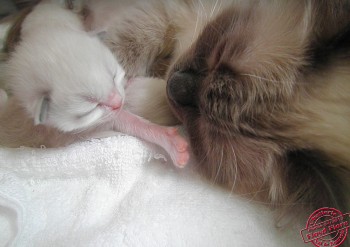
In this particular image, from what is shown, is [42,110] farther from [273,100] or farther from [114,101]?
[273,100]

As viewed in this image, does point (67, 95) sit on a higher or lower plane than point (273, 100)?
lower

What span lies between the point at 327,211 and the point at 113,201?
0.63 metres

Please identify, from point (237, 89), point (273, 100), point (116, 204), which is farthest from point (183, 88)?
point (116, 204)

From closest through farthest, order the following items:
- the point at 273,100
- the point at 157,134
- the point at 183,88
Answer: the point at 273,100, the point at 183,88, the point at 157,134

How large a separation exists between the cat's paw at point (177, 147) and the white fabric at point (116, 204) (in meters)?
0.08

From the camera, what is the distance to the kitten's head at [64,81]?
1148mm

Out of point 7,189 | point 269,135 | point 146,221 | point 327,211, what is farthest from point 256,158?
point 7,189

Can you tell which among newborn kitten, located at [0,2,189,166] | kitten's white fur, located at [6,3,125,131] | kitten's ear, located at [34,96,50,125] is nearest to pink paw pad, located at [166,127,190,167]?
newborn kitten, located at [0,2,189,166]

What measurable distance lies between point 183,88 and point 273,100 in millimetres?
271

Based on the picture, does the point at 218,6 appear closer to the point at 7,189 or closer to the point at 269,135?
the point at 269,135

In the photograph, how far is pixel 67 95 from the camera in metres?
1.14

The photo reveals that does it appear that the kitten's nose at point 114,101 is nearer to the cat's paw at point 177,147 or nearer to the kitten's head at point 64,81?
the kitten's head at point 64,81

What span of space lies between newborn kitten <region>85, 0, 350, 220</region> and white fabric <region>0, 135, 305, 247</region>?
0.10 metres

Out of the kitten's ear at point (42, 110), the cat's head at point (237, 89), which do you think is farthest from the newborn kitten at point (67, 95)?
the cat's head at point (237, 89)
